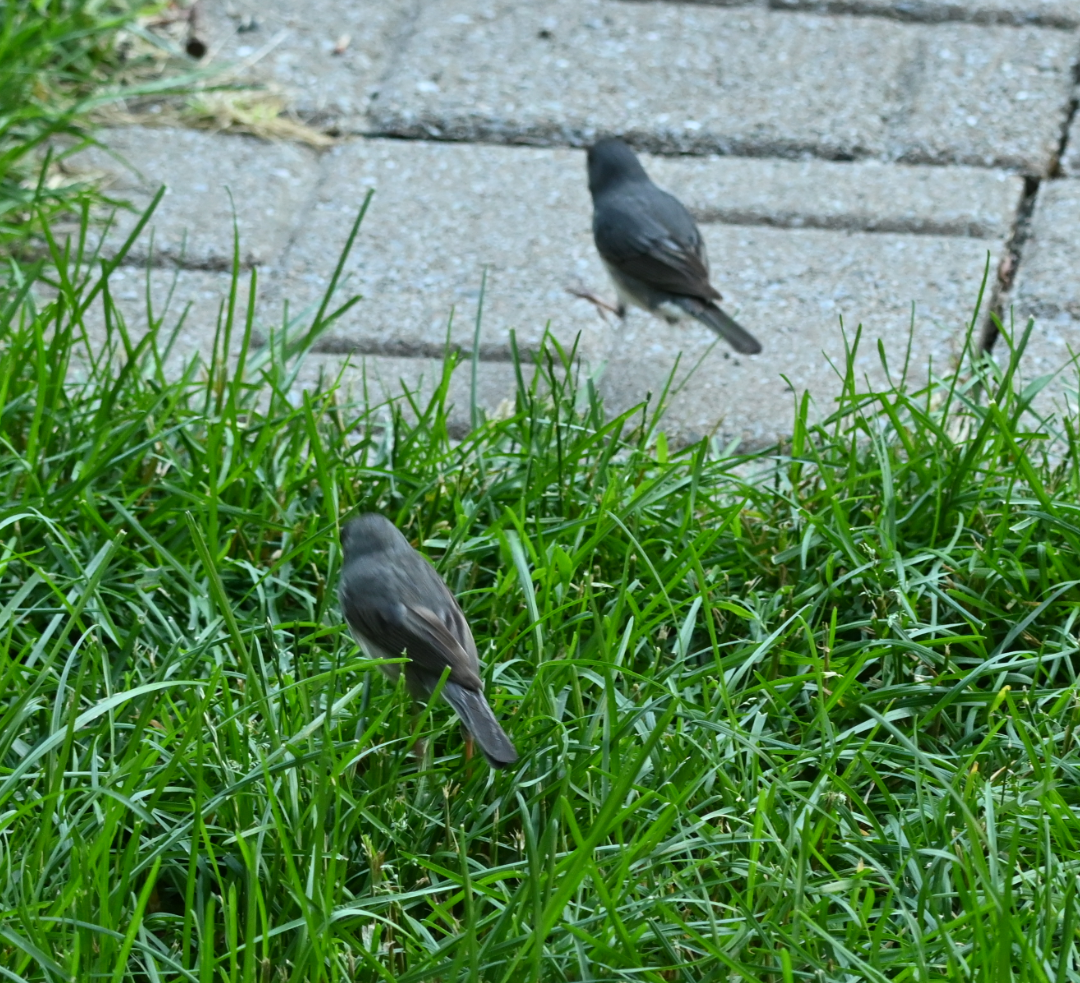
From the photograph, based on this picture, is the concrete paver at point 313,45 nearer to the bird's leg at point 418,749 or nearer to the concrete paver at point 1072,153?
the concrete paver at point 1072,153

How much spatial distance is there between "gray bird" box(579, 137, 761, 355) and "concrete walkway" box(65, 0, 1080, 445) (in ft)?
0.42

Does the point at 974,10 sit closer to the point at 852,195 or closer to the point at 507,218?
the point at 852,195

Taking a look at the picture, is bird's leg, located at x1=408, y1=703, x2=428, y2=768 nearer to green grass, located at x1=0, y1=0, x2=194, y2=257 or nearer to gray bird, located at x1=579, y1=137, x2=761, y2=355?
gray bird, located at x1=579, y1=137, x2=761, y2=355

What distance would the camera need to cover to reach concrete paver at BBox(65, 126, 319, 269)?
13.3 ft

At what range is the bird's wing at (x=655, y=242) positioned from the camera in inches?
144

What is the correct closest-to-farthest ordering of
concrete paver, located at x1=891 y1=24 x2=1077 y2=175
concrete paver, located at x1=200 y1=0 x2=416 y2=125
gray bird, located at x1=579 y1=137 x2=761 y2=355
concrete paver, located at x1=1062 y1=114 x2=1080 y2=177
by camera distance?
gray bird, located at x1=579 y1=137 x2=761 y2=355
concrete paver, located at x1=1062 y1=114 x2=1080 y2=177
concrete paver, located at x1=891 y1=24 x2=1077 y2=175
concrete paver, located at x1=200 y1=0 x2=416 y2=125

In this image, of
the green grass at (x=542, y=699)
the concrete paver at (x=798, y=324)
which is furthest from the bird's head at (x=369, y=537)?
the concrete paver at (x=798, y=324)

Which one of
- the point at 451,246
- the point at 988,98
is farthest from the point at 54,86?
the point at 988,98

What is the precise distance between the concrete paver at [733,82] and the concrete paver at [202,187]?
0.41 m

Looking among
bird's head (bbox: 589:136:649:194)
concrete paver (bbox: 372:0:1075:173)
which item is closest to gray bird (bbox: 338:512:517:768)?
bird's head (bbox: 589:136:649:194)

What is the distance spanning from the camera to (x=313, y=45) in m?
4.95

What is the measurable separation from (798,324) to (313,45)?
80.6 inches

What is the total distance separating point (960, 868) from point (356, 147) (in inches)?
119

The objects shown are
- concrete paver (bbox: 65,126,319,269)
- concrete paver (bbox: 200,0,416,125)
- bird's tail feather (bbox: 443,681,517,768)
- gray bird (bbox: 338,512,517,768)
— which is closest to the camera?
bird's tail feather (bbox: 443,681,517,768)
